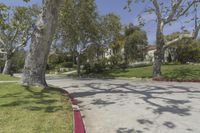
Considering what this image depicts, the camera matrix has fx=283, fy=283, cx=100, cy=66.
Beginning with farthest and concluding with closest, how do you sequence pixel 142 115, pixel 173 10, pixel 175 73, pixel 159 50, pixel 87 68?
pixel 87 68
pixel 175 73
pixel 159 50
pixel 173 10
pixel 142 115

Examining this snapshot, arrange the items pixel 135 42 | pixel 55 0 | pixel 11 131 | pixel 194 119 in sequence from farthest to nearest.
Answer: pixel 135 42 → pixel 55 0 → pixel 194 119 → pixel 11 131

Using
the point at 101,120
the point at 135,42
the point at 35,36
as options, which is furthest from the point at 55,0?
the point at 135,42

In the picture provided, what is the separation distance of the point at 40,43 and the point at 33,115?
6457mm

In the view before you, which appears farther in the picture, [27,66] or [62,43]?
[62,43]

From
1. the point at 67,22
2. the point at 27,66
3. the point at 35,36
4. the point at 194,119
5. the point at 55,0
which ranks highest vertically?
the point at 67,22

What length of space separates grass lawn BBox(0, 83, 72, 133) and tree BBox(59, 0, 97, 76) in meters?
24.8

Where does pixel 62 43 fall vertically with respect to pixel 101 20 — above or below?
below

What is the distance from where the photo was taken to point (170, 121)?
7465 millimetres

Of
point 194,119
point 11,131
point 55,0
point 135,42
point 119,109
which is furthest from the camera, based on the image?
point 135,42

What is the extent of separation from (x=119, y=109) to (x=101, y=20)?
29.6 meters

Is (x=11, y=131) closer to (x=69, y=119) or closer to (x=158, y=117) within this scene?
(x=69, y=119)

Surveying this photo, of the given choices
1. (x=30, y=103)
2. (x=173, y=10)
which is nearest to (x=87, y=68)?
(x=173, y=10)

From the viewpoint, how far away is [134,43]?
49.5 m

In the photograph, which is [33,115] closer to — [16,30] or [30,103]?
[30,103]
